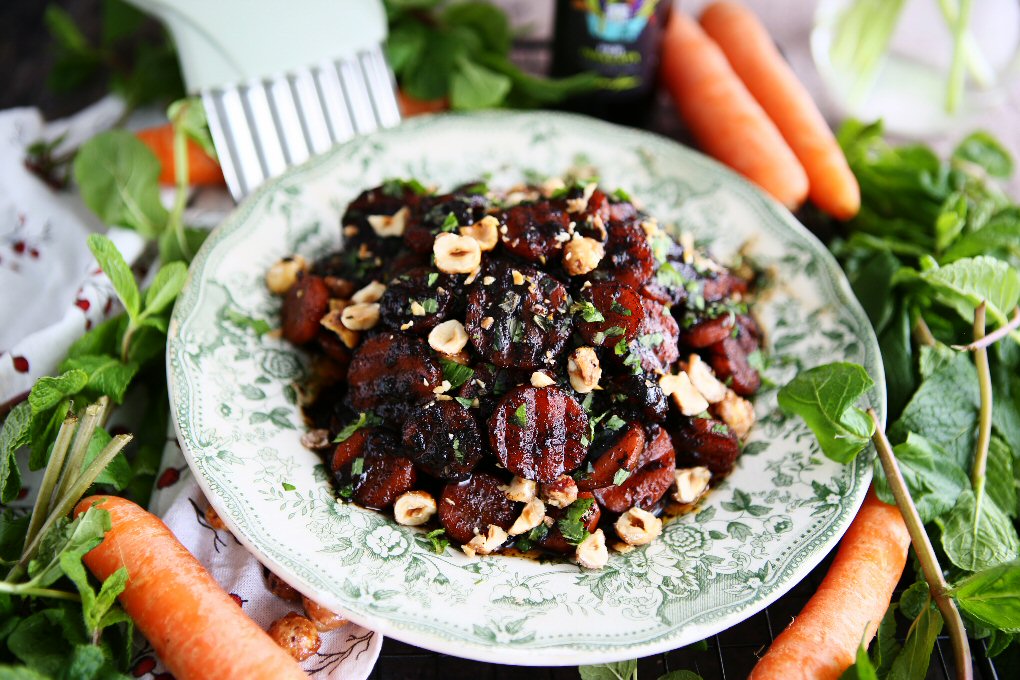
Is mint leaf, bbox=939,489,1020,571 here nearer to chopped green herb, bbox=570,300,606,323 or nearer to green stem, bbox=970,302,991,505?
green stem, bbox=970,302,991,505

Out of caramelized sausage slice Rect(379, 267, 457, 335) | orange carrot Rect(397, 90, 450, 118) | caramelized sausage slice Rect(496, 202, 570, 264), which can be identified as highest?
caramelized sausage slice Rect(496, 202, 570, 264)

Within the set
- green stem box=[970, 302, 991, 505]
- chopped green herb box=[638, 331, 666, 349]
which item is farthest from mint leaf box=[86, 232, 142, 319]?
green stem box=[970, 302, 991, 505]

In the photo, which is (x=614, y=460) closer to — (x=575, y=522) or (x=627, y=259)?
(x=575, y=522)

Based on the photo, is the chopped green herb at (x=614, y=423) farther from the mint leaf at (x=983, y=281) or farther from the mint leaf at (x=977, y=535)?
the mint leaf at (x=983, y=281)

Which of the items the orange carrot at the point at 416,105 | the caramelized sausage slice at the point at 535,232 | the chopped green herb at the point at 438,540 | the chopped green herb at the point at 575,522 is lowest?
the chopped green herb at the point at 575,522

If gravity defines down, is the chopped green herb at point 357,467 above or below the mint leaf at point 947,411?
above

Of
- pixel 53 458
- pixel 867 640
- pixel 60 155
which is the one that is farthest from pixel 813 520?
pixel 60 155

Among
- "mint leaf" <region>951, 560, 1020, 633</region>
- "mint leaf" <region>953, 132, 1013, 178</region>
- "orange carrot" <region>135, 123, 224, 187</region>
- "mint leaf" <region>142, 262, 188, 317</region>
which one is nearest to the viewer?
"mint leaf" <region>951, 560, 1020, 633</region>

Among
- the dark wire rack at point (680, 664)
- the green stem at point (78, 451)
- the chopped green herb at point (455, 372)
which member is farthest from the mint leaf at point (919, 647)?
the green stem at point (78, 451)
